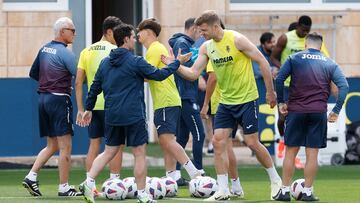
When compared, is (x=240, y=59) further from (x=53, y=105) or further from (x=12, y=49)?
(x=12, y=49)

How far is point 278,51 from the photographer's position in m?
22.2

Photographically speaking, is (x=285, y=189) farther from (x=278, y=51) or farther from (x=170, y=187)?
(x=278, y=51)

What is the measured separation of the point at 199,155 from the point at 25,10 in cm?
754

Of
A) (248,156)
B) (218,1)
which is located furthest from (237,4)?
(248,156)

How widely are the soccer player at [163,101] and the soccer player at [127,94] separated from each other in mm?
1773

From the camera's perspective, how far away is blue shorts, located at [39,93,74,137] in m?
16.4

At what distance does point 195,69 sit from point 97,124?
62.1 inches

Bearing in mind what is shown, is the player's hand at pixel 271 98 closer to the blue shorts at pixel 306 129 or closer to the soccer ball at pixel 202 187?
the blue shorts at pixel 306 129

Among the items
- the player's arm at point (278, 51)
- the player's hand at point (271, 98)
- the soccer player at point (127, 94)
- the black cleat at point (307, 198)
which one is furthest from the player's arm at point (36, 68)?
the player's arm at point (278, 51)

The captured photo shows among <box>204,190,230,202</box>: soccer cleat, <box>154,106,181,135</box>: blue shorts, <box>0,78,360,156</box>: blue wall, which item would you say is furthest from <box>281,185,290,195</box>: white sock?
<box>0,78,360,156</box>: blue wall

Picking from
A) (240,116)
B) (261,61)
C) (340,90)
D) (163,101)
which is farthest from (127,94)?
(340,90)

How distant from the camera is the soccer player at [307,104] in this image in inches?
614

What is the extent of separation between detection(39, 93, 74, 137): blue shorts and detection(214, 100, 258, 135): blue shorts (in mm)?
1948

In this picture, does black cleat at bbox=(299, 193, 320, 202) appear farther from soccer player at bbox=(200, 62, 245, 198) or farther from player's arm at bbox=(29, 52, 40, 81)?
player's arm at bbox=(29, 52, 40, 81)
